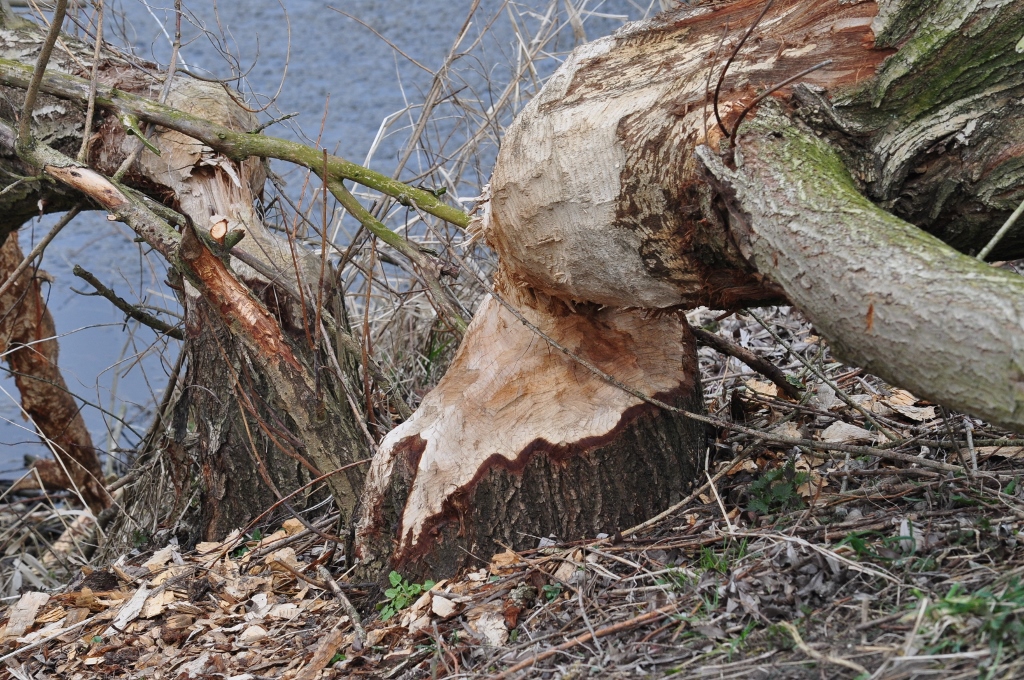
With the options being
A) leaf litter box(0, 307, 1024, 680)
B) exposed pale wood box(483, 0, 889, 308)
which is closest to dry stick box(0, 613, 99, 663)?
leaf litter box(0, 307, 1024, 680)

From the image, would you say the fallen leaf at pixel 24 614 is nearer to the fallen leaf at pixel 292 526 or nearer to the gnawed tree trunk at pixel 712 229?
the fallen leaf at pixel 292 526

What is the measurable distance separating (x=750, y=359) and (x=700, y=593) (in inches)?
52.1

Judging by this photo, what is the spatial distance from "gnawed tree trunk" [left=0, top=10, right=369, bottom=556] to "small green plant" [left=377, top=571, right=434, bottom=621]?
0.34 m

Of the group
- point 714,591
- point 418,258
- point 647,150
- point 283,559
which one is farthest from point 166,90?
point 714,591

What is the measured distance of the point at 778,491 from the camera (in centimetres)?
238

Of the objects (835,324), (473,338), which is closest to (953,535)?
(835,324)

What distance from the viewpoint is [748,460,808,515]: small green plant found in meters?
2.36

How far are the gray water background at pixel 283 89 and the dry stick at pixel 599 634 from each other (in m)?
4.94

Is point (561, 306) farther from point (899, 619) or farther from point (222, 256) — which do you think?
point (899, 619)

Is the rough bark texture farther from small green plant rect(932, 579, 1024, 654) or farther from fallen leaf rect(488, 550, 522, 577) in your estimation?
small green plant rect(932, 579, 1024, 654)

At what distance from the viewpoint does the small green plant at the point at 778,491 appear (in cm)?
236

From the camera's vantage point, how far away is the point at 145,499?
3771mm

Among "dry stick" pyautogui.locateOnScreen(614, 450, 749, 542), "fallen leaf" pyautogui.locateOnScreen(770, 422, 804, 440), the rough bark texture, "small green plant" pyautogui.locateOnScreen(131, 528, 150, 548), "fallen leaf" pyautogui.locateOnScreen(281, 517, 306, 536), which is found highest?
the rough bark texture

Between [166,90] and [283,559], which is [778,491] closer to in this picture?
[283,559]
